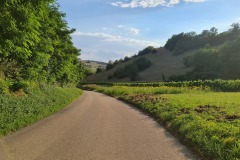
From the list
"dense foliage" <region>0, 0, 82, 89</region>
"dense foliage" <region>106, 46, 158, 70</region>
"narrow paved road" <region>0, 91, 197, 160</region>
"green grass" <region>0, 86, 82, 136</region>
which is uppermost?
"dense foliage" <region>106, 46, 158, 70</region>

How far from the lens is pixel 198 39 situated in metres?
151

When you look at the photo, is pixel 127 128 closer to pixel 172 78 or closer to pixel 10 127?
pixel 10 127

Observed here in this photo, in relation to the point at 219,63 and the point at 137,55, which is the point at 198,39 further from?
the point at 219,63

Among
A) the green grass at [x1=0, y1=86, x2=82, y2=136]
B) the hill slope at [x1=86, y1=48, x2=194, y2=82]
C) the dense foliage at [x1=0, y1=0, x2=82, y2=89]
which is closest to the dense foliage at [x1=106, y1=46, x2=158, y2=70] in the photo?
the hill slope at [x1=86, y1=48, x2=194, y2=82]

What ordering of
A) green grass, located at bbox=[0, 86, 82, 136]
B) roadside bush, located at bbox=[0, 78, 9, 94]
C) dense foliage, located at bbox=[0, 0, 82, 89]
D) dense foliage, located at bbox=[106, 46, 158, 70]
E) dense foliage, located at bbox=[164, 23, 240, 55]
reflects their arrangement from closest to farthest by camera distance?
green grass, located at bbox=[0, 86, 82, 136] → dense foliage, located at bbox=[0, 0, 82, 89] → roadside bush, located at bbox=[0, 78, 9, 94] → dense foliage, located at bbox=[164, 23, 240, 55] → dense foliage, located at bbox=[106, 46, 158, 70]

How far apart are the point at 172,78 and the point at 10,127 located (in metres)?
84.3

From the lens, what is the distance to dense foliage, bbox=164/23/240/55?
456 ft

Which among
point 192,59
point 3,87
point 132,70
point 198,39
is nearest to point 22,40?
point 3,87

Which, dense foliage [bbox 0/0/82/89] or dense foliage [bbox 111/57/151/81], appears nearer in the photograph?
dense foliage [bbox 0/0/82/89]

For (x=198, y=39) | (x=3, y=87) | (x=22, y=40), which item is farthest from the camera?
(x=198, y=39)

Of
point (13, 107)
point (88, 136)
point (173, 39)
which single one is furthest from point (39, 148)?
point (173, 39)

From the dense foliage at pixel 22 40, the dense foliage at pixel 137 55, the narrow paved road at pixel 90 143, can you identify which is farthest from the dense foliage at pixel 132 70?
the narrow paved road at pixel 90 143

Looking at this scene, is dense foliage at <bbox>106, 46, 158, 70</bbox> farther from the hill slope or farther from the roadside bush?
the roadside bush

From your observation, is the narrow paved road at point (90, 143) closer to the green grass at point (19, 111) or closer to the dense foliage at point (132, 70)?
the green grass at point (19, 111)
